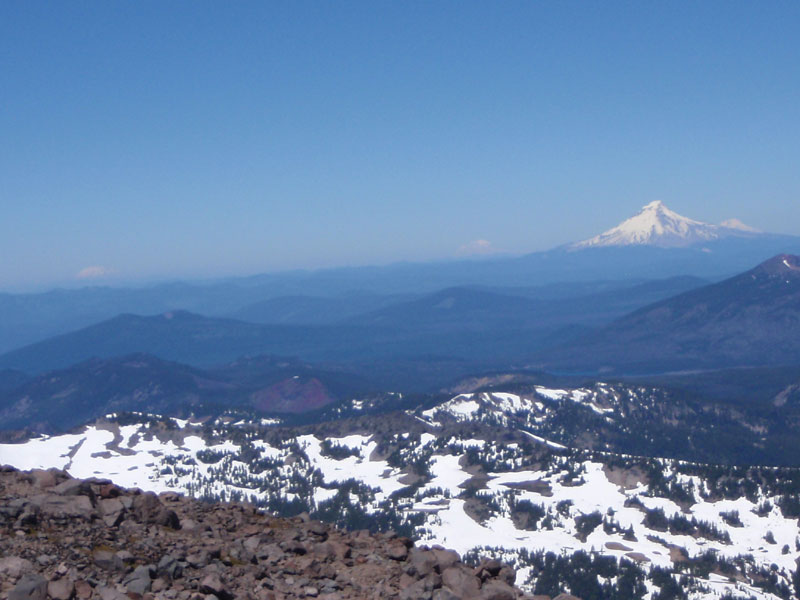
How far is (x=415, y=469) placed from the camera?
123 metres

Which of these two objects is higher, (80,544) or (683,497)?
(80,544)

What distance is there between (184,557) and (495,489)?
96835mm

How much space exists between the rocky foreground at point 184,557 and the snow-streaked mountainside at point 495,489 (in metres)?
51.5

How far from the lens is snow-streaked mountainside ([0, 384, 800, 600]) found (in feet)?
252

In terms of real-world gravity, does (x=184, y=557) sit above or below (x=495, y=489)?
above

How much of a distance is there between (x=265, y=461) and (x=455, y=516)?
47222 mm

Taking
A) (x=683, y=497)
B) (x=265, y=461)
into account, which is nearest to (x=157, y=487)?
(x=265, y=461)

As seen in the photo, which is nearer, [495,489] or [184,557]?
[184,557]

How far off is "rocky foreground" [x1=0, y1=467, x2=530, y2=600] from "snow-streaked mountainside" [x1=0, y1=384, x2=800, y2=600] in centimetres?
5150

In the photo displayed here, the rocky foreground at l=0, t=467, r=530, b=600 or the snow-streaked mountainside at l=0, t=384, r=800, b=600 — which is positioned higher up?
the rocky foreground at l=0, t=467, r=530, b=600

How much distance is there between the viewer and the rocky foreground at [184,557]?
14000mm

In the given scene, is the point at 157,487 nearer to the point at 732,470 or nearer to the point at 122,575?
the point at 732,470

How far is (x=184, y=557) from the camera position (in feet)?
52.7

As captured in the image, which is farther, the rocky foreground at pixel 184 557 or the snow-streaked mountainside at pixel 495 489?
the snow-streaked mountainside at pixel 495 489
